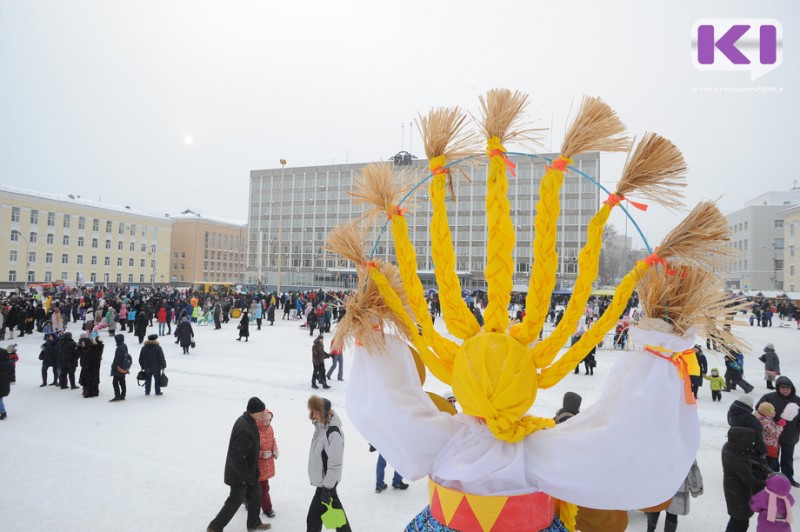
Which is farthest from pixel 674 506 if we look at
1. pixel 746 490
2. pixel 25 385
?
pixel 25 385

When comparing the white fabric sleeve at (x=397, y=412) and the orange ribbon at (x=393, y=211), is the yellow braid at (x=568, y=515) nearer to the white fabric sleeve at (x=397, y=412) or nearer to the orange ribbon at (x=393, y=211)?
the white fabric sleeve at (x=397, y=412)

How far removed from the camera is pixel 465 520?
6.32 ft

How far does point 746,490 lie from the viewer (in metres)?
4.29

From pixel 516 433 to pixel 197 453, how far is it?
6.01 meters

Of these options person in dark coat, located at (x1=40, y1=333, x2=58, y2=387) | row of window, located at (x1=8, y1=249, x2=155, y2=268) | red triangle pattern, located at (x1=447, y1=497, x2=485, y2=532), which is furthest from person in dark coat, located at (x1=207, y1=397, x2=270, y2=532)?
row of window, located at (x1=8, y1=249, x2=155, y2=268)

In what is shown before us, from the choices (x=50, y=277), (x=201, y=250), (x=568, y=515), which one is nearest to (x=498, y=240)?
(x=568, y=515)

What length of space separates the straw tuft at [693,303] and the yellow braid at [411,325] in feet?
2.99

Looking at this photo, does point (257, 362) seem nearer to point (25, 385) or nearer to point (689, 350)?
point (25, 385)

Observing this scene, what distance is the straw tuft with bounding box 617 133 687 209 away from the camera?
6.21 ft

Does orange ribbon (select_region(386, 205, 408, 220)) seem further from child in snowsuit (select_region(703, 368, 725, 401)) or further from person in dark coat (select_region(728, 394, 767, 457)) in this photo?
child in snowsuit (select_region(703, 368, 725, 401))

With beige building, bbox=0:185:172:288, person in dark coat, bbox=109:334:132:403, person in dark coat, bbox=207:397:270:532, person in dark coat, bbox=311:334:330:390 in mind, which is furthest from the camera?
beige building, bbox=0:185:172:288

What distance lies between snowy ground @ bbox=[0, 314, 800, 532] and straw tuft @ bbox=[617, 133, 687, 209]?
3.58ft

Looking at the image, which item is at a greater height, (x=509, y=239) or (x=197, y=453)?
(x=509, y=239)

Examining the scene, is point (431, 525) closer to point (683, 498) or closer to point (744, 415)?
point (683, 498)
